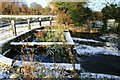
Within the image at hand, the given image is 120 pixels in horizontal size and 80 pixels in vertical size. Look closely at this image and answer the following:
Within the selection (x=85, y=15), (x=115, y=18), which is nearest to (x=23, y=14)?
(x=85, y=15)

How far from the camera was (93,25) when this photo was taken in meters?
12.2

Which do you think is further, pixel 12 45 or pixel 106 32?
pixel 106 32

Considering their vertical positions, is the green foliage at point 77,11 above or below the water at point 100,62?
above

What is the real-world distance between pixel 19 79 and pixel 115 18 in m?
9.22

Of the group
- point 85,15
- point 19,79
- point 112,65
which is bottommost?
point 112,65

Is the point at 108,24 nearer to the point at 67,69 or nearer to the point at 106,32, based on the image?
the point at 106,32

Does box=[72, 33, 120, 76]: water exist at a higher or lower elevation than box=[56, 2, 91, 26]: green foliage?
lower

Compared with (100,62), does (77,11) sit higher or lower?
higher

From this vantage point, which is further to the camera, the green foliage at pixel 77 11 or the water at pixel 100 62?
the green foliage at pixel 77 11

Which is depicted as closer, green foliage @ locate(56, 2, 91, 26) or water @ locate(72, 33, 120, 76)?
water @ locate(72, 33, 120, 76)

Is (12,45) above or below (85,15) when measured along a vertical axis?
below

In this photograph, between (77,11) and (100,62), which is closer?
(100,62)

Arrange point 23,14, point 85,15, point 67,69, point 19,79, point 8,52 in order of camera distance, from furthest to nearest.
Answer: point 23,14 < point 85,15 < point 8,52 < point 67,69 < point 19,79

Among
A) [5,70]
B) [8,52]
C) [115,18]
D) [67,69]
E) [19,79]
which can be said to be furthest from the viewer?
[115,18]
